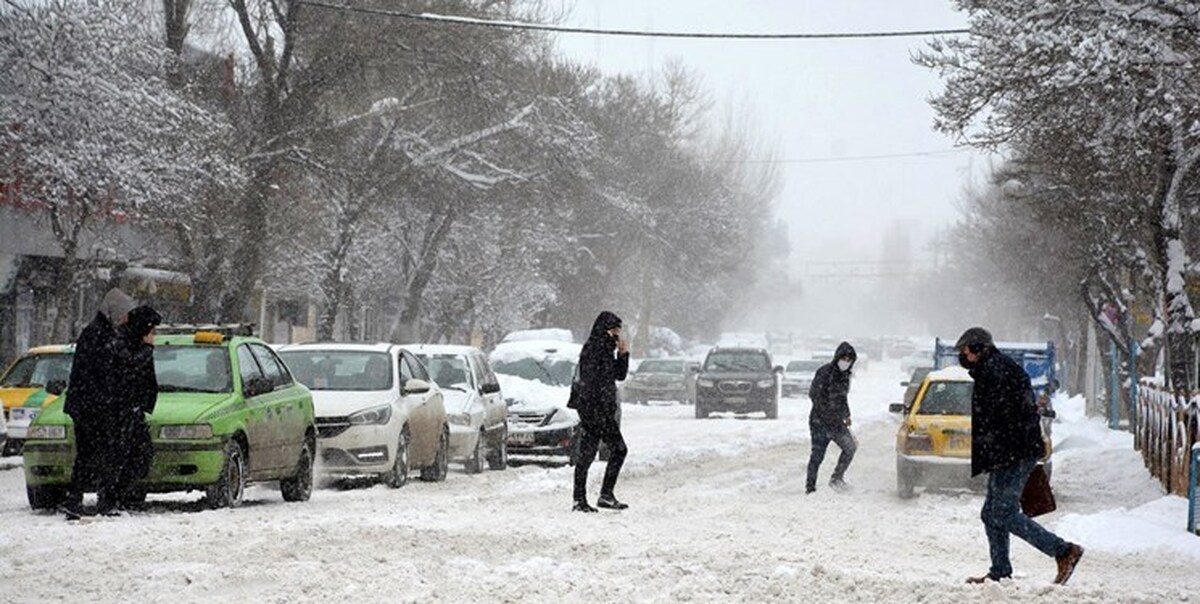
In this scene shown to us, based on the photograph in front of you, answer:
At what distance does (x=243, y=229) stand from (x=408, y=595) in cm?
2622

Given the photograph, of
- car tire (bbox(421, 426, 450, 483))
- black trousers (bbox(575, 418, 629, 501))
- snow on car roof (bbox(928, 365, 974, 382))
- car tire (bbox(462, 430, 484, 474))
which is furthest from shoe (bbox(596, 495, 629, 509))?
snow on car roof (bbox(928, 365, 974, 382))

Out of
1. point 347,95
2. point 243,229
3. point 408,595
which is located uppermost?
point 347,95

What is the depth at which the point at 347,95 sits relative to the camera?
3488cm

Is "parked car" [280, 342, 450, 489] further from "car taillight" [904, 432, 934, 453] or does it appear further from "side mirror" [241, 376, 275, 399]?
"car taillight" [904, 432, 934, 453]

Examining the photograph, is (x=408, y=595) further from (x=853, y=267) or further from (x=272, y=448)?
(x=853, y=267)

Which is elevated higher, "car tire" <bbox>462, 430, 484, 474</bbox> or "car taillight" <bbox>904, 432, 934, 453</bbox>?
"car taillight" <bbox>904, 432, 934, 453</bbox>

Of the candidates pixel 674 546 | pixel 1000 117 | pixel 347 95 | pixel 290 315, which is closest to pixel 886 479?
pixel 1000 117

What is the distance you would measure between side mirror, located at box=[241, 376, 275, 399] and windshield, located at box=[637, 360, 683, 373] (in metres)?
41.5

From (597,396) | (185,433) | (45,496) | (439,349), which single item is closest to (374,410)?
(597,396)

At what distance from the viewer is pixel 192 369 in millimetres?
15859

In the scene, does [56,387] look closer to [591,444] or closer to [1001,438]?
[591,444]

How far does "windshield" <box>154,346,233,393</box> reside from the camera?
15.6 m

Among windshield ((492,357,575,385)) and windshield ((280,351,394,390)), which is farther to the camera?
windshield ((492,357,575,385))

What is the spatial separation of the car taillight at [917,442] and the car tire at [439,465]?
199 inches
